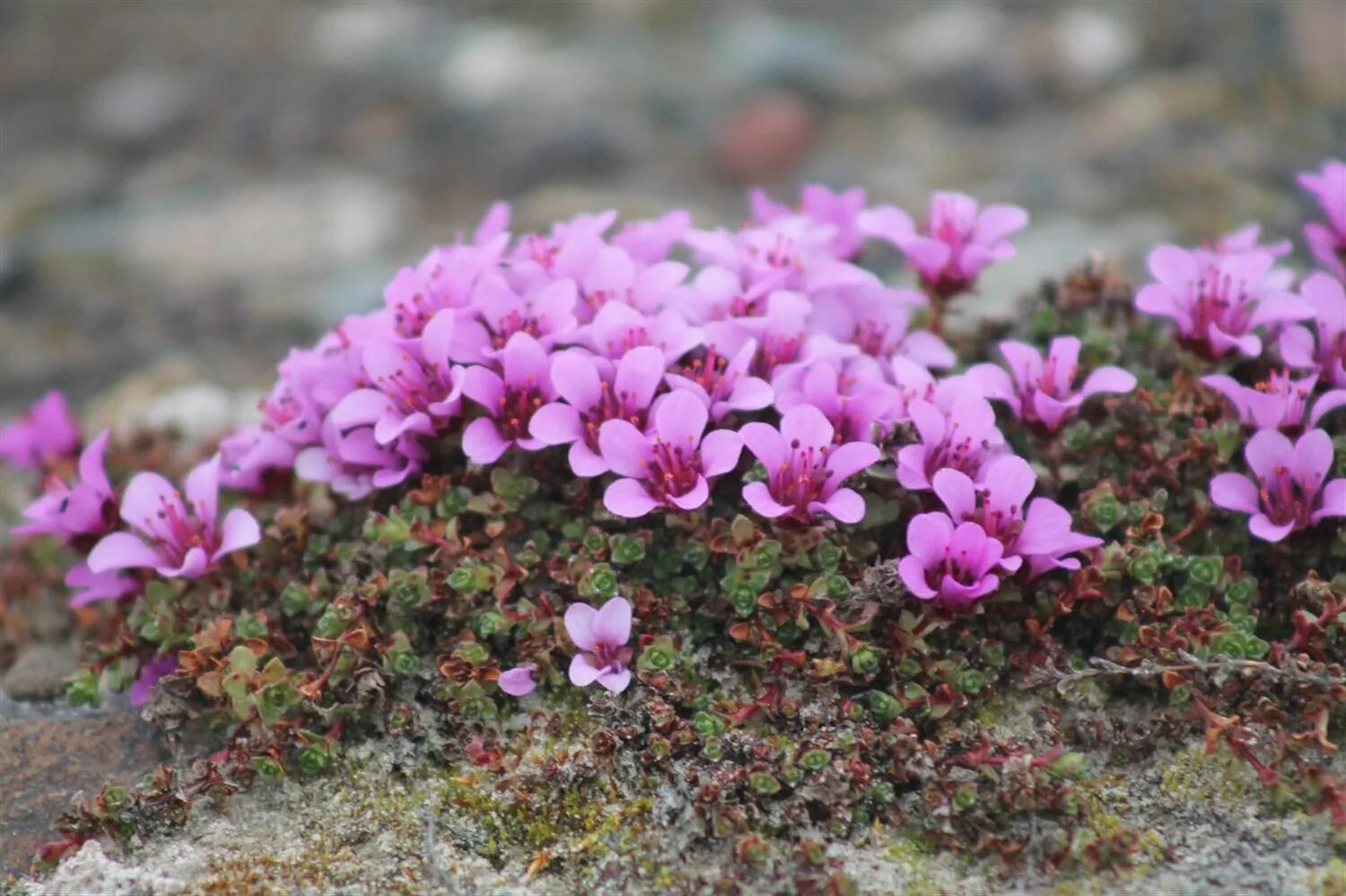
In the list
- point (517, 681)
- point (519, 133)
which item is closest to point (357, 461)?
point (517, 681)

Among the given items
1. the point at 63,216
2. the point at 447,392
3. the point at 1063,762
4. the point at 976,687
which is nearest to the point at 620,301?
the point at 447,392

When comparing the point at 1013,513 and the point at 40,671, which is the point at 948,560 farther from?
the point at 40,671

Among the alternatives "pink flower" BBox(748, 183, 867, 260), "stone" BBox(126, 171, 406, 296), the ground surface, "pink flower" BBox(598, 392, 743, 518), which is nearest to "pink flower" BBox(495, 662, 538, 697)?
"pink flower" BBox(598, 392, 743, 518)

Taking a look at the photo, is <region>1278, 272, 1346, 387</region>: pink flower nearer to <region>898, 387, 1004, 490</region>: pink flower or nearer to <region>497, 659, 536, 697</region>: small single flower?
<region>898, 387, 1004, 490</region>: pink flower

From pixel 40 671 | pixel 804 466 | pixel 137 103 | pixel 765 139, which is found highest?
pixel 804 466

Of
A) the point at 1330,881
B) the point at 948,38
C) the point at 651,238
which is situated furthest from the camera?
the point at 948,38
